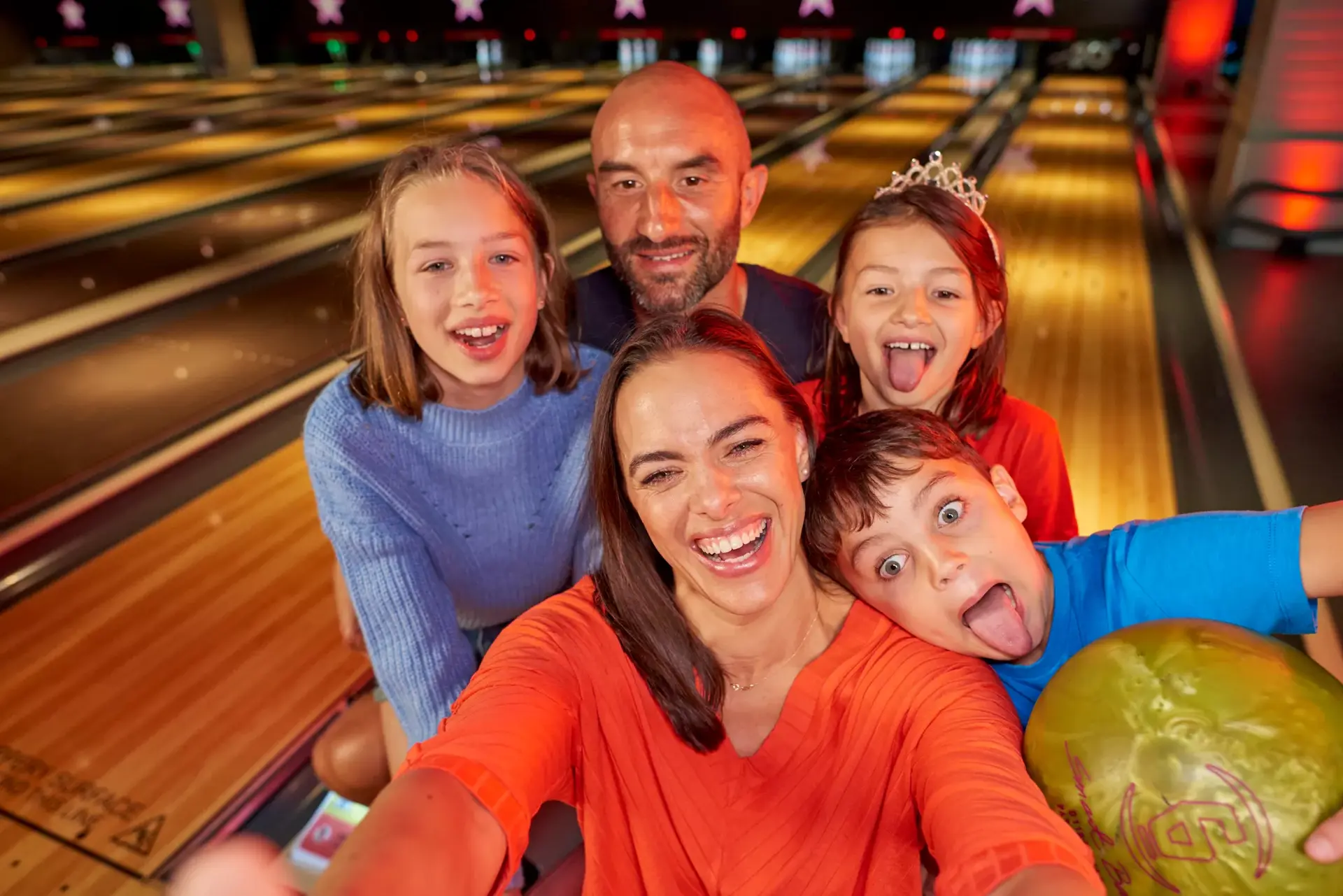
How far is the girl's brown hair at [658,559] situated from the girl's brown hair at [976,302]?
50 cm

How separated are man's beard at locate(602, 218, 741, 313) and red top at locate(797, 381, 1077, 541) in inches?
21.9

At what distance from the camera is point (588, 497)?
151cm

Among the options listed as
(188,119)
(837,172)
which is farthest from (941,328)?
(188,119)

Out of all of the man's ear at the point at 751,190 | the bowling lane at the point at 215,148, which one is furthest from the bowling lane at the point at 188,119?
the man's ear at the point at 751,190

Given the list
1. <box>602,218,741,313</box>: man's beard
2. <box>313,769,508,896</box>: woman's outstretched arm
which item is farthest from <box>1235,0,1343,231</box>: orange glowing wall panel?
<box>313,769,508,896</box>: woman's outstretched arm

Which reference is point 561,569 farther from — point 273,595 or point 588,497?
point 273,595

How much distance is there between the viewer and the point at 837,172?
6.45m

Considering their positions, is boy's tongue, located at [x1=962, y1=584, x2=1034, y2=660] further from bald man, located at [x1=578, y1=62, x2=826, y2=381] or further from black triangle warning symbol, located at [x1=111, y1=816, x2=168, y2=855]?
black triangle warning symbol, located at [x1=111, y1=816, x2=168, y2=855]

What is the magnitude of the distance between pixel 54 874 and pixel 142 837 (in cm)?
13

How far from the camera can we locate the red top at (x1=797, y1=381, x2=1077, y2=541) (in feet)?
4.97

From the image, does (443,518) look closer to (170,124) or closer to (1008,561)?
(1008,561)

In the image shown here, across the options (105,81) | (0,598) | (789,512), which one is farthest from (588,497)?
(105,81)

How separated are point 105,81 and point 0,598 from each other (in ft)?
37.6

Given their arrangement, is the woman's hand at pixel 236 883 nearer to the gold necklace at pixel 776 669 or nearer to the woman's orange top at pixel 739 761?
the woman's orange top at pixel 739 761
